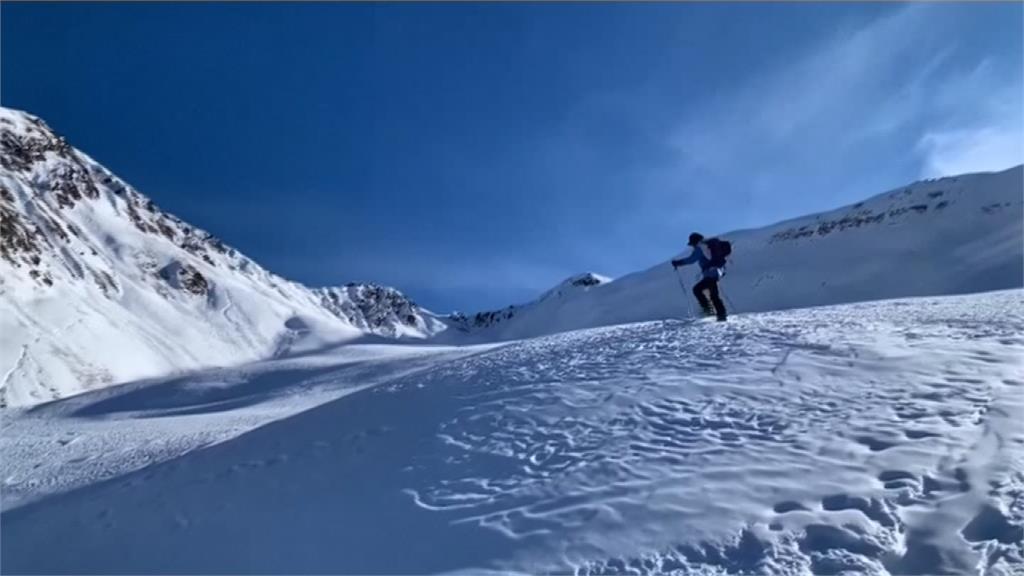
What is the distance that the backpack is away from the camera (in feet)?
43.5

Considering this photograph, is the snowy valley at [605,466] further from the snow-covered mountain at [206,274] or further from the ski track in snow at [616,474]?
the snow-covered mountain at [206,274]

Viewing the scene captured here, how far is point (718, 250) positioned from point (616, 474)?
8596 millimetres

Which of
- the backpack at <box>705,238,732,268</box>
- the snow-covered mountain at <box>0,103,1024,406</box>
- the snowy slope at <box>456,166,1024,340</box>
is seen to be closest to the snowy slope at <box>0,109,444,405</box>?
the snow-covered mountain at <box>0,103,1024,406</box>

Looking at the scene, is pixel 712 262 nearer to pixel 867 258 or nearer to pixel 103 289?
pixel 867 258

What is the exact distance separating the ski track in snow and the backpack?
8.03ft

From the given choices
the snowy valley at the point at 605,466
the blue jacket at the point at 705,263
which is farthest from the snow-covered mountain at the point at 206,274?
the snowy valley at the point at 605,466

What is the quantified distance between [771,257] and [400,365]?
5783 cm

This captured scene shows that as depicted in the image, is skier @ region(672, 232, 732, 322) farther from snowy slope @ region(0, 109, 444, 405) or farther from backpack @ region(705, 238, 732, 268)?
snowy slope @ region(0, 109, 444, 405)

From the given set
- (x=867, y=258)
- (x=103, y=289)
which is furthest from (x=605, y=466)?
(x=103, y=289)

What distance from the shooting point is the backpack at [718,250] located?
13.3 metres

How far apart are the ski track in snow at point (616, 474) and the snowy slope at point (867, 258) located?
3593 centimetres

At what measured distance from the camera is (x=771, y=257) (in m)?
69.7

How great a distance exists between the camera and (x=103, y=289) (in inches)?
2422

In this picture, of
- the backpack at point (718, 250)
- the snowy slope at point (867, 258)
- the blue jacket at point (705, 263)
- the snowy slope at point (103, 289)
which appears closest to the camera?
the backpack at point (718, 250)
